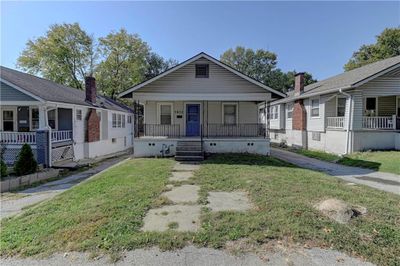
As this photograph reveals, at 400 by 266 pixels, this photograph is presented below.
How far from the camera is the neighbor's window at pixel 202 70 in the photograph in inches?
612

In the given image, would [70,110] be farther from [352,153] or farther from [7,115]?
[352,153]

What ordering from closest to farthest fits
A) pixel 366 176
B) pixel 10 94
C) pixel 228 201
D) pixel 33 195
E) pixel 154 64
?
pixel 228 201
pixel 33 195
pixel 366 176
pixel 10 94
pixel 154 64

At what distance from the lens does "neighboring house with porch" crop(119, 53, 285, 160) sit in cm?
1463

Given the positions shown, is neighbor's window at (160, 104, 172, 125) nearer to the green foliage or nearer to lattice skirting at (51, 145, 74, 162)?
lattice skirting at (51, 145, 74, 162)

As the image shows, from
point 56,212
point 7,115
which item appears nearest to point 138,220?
point 56,212

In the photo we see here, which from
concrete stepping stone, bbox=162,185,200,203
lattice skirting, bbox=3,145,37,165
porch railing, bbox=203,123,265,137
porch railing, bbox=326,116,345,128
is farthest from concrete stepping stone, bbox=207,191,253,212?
porch railing, bbox=326,116,345,128

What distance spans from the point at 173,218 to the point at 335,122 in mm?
15024

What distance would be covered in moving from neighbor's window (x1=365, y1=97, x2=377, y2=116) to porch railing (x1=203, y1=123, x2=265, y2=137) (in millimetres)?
7469

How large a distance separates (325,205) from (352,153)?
36.7ft

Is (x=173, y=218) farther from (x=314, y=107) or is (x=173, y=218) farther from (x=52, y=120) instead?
(x=314, y=107)

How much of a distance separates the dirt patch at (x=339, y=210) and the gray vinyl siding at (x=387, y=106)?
14.8 meters

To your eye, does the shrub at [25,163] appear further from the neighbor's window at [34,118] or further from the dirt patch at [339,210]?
the dirt patch at [339,210]

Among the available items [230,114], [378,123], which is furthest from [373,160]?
[230,114]

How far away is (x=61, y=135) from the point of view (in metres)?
15.1
